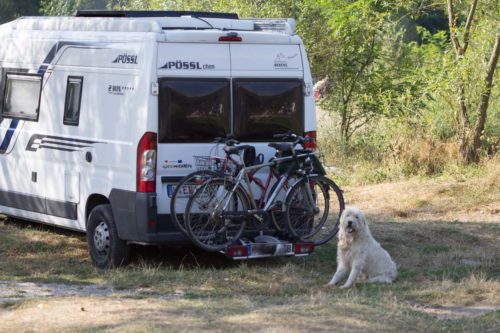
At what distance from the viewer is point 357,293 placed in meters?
8.75

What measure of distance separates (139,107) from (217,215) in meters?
1.32

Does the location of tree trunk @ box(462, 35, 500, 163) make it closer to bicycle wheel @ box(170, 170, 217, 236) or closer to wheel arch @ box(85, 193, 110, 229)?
wheel arch @ box(85, 193, 110, 229)

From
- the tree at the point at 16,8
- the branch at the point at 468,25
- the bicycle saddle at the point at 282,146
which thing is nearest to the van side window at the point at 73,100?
the bicycle saddle at the point at 282,146

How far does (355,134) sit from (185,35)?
33.6 feet

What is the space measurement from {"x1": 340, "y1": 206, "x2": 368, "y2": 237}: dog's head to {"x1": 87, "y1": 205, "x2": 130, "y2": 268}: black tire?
2334 millimetres

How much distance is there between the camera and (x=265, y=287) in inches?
360

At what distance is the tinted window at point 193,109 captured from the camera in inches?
378

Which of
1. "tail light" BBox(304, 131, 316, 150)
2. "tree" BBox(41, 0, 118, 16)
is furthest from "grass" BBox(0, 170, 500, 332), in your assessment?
"tree" BBox(41, 0, 118, 16)

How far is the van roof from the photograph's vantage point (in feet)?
32.8

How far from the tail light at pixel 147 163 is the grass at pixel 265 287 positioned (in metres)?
0.87

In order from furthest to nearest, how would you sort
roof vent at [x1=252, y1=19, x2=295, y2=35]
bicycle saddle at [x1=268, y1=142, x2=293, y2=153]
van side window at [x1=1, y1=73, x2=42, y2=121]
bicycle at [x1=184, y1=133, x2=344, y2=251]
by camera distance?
van side window at [x1=1, y1=73, x2=42, y2=121] → roof vent at [x1=252, y1=19, x2=295, y2=35] → bicycle saddle at [x1=268, y1=142, x2=293, y2=153] → bicycle at [x1=184, y1=133, x2=344, y2=251]

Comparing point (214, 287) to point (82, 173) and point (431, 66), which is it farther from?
point (431, 66)

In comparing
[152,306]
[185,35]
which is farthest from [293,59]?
[152,306]

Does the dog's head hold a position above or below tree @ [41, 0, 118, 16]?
below
